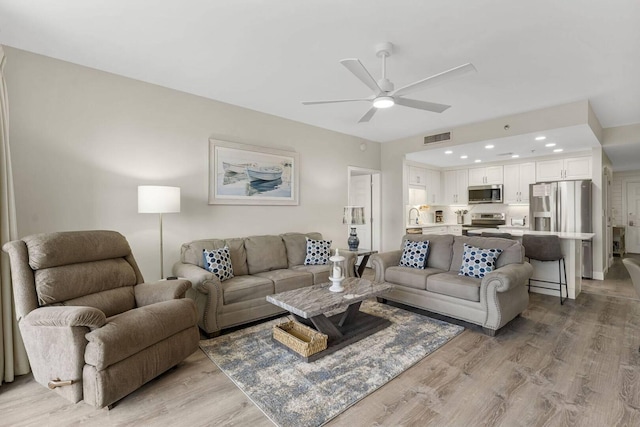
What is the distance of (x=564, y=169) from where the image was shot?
5.93 m

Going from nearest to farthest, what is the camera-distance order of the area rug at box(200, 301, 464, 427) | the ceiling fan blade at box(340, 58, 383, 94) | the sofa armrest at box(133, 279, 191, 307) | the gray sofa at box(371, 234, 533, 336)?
the area rug at box(200, 301, 464, 427)
the ceiling fan blade at box(340, 58, 383, 94)
the sofa armrest at box(133, 279, 191, 307)
the gray sofa at box(371, 234, 533, 336)

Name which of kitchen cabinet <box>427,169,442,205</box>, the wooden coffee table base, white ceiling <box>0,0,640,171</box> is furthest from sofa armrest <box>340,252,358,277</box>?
kitchen cabinet <box>427,169,442,205</box>

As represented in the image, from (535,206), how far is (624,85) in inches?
119

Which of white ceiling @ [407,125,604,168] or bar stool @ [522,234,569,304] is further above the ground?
white ceiling @ [407,125,604,168]

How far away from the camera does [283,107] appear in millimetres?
4227

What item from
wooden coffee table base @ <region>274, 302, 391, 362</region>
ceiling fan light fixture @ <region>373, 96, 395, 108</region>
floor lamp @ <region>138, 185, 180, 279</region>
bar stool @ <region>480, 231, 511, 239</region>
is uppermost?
ceiling fan light fixture @ <region>373, 96, 395, 108</region>

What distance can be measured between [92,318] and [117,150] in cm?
200

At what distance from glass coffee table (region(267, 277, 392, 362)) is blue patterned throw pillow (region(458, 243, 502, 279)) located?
107 centimetres

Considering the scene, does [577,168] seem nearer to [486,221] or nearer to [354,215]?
[486,221]

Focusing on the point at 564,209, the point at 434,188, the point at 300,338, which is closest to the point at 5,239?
the point at 300,338

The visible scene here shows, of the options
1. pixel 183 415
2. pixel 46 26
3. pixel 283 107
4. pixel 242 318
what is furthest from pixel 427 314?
pixel 46 26

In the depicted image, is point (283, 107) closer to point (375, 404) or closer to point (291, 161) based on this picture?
point (291, 161)

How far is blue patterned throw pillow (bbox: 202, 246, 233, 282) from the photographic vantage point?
3.33 metres

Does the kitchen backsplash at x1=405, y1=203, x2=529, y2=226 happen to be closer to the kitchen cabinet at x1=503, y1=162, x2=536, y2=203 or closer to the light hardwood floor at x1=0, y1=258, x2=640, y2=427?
the kitchen cabinet at x1=503, y1=162, x2=536, y2=203
